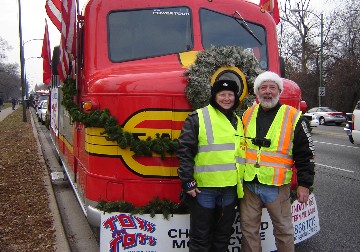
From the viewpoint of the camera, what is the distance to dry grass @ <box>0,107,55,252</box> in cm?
467

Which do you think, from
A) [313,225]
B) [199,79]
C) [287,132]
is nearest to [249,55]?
[199,79]

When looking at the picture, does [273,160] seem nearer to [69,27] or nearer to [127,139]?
[127,139]

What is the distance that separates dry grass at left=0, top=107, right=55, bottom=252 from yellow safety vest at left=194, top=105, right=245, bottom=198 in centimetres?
208

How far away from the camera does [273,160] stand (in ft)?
11.0

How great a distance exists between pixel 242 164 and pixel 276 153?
0.27m

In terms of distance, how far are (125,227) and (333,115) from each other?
29385 millimetres

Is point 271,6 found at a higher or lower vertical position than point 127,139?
higher

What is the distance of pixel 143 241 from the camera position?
11.5ft

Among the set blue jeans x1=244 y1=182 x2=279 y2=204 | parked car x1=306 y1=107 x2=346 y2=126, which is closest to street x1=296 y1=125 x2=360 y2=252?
blue jeans x1=244 y1=182 x2=279 y2=204

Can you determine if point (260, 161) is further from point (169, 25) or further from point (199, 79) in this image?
point (169, 25)

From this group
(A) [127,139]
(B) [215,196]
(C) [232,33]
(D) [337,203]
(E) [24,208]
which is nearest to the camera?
(B) [215,196]

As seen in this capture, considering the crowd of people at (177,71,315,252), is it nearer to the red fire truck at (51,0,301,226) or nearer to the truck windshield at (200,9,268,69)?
the red fire truck at (51,0,301,226)

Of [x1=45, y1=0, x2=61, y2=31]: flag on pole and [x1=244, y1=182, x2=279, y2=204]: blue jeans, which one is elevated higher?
[x1=45, y1=0, x2=61, y2=31]: flag on pole

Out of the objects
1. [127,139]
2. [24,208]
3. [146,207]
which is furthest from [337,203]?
[24,208]
